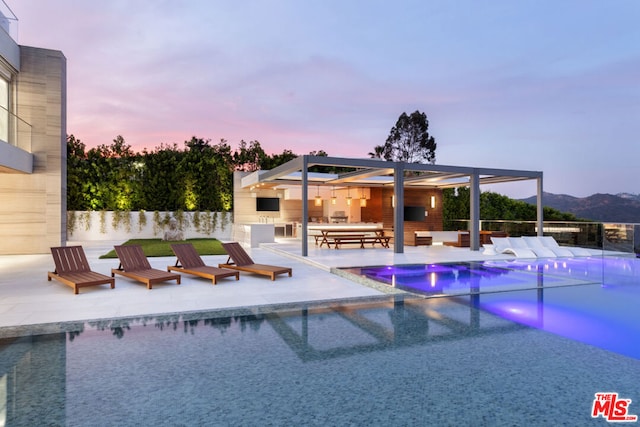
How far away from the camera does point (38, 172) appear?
14406mm

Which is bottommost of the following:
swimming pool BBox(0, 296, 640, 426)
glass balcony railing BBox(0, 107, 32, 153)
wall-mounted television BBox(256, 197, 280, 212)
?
swimming pool BBox(0, 296, 640, 426)

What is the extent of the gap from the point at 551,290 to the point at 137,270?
8625 millimetres

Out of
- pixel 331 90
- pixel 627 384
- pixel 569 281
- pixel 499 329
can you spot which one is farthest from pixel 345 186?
pixel 627 384

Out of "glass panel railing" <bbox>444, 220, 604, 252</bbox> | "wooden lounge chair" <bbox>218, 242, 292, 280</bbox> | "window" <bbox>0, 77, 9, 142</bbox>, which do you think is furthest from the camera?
"glass panel railing" <bbox>444, 220, 604, 252</bbox>

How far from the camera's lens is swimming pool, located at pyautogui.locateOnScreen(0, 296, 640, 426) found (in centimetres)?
308

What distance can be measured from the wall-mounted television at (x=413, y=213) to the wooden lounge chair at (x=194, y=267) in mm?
13036

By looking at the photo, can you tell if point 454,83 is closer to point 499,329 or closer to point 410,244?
point 410,244

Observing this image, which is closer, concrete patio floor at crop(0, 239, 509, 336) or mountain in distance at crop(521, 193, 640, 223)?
concrete patio floor at crop(0, 239, 509, 336)

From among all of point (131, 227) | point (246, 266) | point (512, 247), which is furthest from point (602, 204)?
point (246, 266)

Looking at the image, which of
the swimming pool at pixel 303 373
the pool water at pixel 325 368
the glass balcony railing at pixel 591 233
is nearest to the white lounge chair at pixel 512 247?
the glass balcony railing at pixel 591 233

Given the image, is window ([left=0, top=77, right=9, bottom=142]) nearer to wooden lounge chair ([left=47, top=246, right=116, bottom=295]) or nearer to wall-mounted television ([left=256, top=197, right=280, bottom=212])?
wooden lounge chair ([left=47, top=246, right=116, bottom=295])

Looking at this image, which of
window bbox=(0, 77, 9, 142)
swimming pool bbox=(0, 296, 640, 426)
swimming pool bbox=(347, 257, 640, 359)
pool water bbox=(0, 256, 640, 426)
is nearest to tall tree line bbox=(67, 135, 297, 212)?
window bbox=(0, 77, 9, 142)

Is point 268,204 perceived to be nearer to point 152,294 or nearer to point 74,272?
point 74,272

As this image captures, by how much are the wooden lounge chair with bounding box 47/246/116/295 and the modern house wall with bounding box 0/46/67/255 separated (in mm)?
7194
